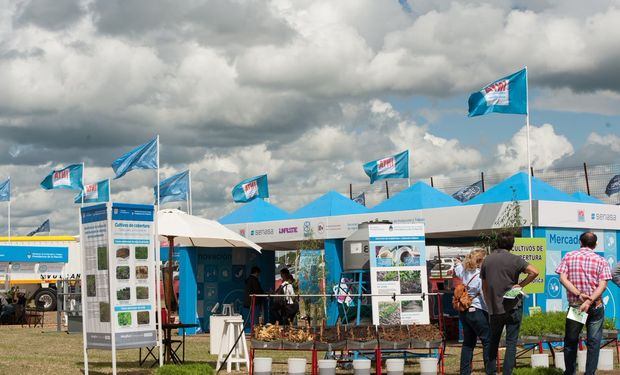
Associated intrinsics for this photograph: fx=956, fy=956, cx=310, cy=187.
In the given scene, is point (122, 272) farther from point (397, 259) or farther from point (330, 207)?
point (330, 207)

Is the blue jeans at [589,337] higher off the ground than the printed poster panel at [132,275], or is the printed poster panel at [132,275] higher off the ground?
the printed poster panel at [132,275]

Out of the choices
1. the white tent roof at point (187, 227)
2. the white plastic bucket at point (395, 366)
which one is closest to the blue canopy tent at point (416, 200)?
the white tent roof at point (187, 227)

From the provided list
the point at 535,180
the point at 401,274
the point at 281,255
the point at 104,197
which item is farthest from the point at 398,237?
the point at 104,197

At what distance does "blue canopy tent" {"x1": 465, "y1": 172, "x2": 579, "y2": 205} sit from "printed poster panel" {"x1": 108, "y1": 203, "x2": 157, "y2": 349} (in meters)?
8.18

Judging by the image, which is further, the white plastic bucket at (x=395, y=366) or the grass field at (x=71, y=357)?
the grass field at (x=71, y=357)

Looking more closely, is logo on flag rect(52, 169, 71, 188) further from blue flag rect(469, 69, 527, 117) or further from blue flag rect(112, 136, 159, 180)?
blue flag rect(469, 69, 527, 117)

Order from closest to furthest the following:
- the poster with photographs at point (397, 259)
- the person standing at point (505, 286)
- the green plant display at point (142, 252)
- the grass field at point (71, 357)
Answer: the person standing at point (505, 286)
the green plant display at point (142, 252)
the grass field at point (71, 357)
the poster with photographs at point (397, 259)

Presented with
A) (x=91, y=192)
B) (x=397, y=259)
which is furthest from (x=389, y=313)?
(x=91, y=192)

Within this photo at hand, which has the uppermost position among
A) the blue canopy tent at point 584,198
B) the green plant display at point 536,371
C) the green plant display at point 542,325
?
the blue canopy tent at point 584,198

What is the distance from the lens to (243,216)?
24078mm

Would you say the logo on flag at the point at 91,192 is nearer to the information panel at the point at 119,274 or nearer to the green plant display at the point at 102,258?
the information panel at the point at 119,274

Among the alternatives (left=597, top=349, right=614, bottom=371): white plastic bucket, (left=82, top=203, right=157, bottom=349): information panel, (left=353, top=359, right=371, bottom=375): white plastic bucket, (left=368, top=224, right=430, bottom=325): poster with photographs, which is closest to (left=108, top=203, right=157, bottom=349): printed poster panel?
(left=82, top=203, right=157, bottom=349): information panel

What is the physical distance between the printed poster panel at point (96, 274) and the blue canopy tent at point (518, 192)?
341 inches

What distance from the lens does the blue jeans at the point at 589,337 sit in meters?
9.23
